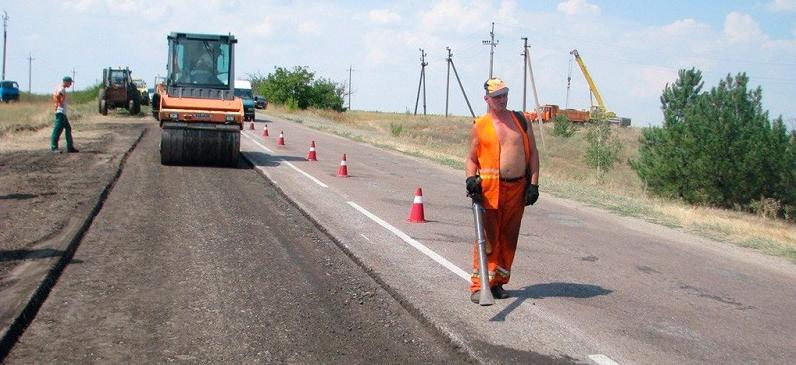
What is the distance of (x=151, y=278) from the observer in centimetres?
741

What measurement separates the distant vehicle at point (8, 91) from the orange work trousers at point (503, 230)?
6416 cm

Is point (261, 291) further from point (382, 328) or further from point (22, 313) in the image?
point (22, 313)

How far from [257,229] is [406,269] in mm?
2925

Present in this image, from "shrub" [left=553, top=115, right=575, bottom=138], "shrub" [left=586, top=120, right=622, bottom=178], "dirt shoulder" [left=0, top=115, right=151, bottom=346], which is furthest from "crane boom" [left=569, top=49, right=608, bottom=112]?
"dirt shoulder" [left=0, top=115, right=151, bottom=346]

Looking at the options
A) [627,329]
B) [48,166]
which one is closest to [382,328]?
[627,329]

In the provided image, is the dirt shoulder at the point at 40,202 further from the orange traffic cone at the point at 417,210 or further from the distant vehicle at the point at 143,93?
the distant vehicle at the point at 143,93

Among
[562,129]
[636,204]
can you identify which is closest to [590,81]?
[562,129]

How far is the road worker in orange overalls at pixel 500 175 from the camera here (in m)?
6.74

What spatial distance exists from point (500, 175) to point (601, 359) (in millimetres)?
1833

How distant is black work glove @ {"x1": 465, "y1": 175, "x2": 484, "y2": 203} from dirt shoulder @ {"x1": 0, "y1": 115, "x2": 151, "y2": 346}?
139 inches

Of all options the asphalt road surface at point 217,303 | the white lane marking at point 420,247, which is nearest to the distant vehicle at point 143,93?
the white lane marking at point 420,247

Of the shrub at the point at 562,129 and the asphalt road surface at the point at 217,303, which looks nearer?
the asphalt road surface at the point at 217,303

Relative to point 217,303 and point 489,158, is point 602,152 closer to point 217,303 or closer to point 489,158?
point 489,158

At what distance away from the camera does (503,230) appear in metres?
6.86
